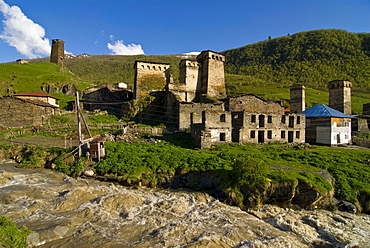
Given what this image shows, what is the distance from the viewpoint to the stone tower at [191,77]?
3350 centimetres

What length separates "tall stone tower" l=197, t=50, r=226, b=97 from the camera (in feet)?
110

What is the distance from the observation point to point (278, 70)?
100 meters

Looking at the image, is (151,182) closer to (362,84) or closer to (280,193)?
(280,193)

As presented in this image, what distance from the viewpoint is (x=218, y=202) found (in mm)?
11539

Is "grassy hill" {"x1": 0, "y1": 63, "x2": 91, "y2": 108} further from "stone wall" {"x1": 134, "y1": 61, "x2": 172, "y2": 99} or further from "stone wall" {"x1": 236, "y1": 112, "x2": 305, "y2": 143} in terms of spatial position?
"stone wall" {"x1": 236, "y1": 112, "x2": 305, "y2": 143}

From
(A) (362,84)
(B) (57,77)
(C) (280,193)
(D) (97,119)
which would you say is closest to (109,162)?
(C) (280,193)

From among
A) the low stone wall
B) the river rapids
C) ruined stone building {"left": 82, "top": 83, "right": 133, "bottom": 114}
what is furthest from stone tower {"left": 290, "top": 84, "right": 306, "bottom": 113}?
the river rapids

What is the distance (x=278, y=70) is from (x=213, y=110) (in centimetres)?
9145

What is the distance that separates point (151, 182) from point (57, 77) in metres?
54.3

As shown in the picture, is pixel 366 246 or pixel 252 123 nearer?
pixel 366 246

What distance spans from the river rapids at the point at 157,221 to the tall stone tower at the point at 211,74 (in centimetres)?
2335

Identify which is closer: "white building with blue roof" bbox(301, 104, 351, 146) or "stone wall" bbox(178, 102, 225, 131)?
"stone wall" bbox(178, 102, 225, 131)

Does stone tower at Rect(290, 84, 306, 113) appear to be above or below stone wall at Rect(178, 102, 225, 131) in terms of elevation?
above

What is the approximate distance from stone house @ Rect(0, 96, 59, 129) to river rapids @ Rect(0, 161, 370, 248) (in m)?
18.4
